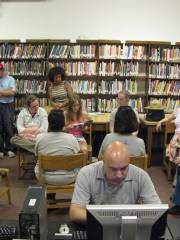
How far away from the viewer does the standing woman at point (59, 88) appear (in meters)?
6.03

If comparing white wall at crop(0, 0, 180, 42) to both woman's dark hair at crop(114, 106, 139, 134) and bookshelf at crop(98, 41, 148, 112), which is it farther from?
woman's dark hair at crop(114, 106, 139, 134)

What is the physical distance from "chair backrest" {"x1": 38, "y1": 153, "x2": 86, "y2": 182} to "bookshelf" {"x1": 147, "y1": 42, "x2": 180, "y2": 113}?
3518 mm

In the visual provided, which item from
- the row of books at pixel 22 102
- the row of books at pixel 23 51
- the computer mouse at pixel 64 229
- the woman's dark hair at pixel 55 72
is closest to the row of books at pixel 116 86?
the woman's dark hair at pixel 55 72

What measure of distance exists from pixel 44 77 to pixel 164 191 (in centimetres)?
332

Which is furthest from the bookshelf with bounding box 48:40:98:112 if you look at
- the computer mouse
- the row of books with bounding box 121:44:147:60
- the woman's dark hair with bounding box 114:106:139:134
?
the computer mouse

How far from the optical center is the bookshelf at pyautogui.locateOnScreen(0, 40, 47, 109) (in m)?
6.66

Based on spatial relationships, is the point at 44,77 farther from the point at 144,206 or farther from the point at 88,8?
the point at 144,206

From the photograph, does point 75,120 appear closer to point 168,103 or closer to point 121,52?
point 121,52

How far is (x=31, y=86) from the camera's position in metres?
6.75

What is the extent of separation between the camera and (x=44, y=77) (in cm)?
685

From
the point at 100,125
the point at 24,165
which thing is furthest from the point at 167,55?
the point at 24,165

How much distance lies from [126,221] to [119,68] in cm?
528

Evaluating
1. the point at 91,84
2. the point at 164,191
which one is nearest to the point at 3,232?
the point at 164,191

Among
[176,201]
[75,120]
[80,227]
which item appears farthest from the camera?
[75,120]
